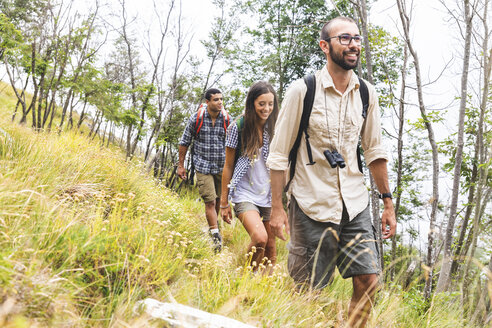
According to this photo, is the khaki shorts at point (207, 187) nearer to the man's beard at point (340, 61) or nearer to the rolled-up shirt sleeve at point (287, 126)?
the rolled-up shirt sleeve at point (287, 126)

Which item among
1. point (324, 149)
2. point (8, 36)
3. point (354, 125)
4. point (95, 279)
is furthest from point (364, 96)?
point (8, 36)

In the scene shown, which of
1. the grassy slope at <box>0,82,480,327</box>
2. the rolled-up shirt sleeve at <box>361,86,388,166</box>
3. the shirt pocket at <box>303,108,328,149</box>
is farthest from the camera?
the rolled-up shirt sleeve at <box>361,86,388,166</box>

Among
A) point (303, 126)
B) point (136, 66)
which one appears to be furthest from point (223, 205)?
point (136, 66)

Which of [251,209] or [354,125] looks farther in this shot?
[251,209]

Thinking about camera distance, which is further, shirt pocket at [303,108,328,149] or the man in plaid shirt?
the man in plaid shirt

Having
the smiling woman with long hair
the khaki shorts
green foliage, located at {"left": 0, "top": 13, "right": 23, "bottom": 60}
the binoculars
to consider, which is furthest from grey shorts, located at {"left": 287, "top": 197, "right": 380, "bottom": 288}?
green foliage, located at {"left": 0, "top": 13, "right": 23, "bottom": 60}

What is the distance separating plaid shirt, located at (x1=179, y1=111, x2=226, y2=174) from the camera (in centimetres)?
582

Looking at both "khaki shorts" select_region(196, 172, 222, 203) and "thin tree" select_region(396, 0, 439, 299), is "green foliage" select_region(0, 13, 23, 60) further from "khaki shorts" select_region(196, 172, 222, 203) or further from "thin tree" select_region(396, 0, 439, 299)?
"thin tree" select_region(396, 0, 439, 299)

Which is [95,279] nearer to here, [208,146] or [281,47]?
[208,146]

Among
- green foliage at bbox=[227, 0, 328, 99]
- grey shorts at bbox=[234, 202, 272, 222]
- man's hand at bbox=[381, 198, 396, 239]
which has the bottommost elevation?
grey shorts at bbox=[234, 202, 272, 222]

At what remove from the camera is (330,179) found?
2857mm

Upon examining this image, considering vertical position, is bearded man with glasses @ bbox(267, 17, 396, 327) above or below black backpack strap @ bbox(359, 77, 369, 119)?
below

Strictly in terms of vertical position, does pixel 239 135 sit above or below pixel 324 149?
above

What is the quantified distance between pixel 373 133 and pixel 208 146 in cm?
318
